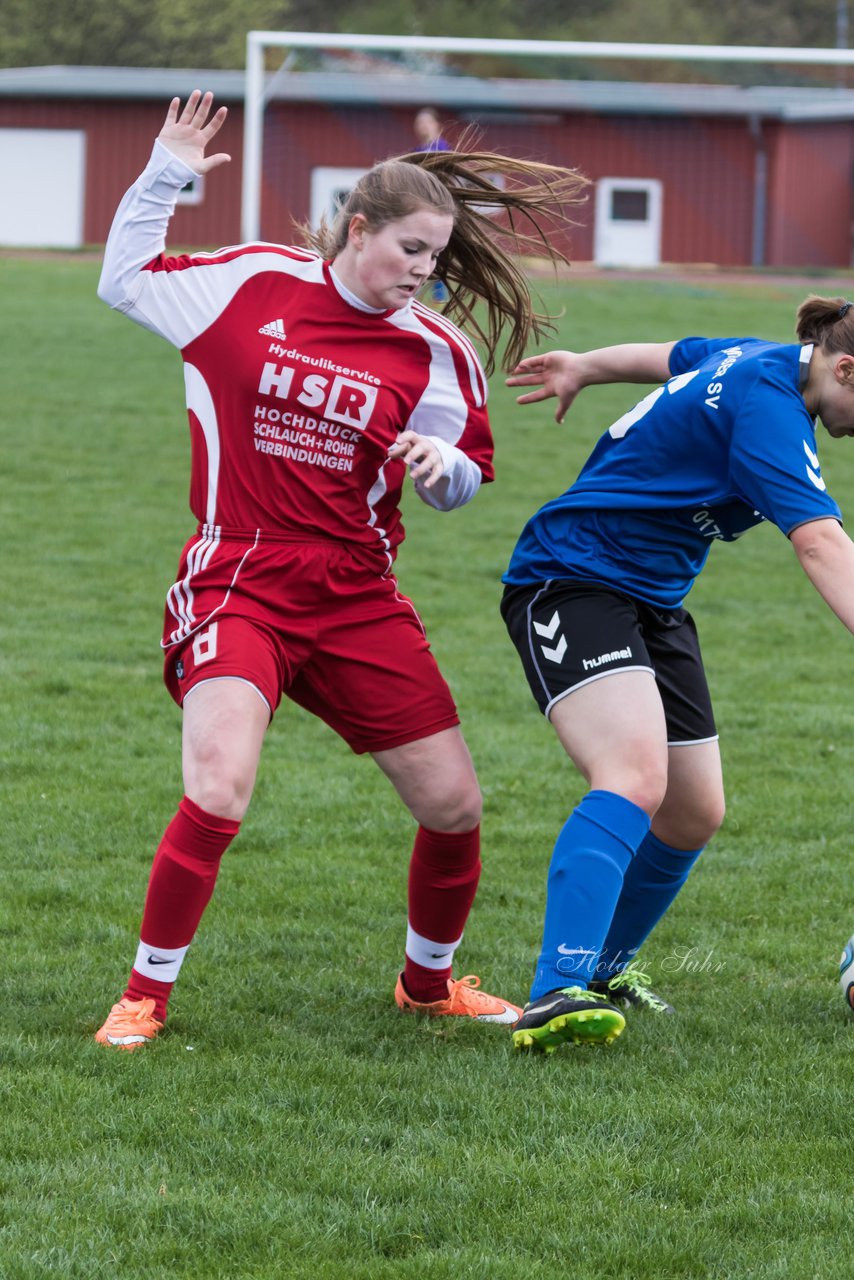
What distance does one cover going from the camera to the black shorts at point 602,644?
13.1 feet

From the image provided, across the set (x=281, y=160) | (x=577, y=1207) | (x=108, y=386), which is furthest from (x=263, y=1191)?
(x=281, y=160)

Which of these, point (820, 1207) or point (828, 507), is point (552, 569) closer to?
point (828, 507)

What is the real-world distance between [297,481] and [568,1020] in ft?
4.69

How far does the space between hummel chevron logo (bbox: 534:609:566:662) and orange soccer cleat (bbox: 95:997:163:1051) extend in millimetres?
1269

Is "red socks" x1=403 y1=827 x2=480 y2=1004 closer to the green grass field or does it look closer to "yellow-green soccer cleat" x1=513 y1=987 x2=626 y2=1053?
the green grass field

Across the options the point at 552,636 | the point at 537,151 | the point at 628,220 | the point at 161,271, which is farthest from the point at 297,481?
the point at 628,220

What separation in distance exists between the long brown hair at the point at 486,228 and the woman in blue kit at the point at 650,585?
34 cm

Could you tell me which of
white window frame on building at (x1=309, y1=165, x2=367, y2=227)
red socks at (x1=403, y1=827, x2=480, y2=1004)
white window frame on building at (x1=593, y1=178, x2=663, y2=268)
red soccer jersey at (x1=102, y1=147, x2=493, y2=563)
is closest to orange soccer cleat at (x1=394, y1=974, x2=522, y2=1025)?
red socks at (x1=403, y1=827, x2=480, y2=1004)

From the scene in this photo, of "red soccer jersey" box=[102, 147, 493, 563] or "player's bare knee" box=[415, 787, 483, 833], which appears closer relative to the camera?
"red soccer jersey" box=[102, 147, 493, 563]

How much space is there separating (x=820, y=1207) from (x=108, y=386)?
14.7 m

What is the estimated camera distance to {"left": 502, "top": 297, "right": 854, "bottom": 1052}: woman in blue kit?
3.75 meters

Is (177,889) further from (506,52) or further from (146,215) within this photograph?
(506,52)

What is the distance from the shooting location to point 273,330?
409cm

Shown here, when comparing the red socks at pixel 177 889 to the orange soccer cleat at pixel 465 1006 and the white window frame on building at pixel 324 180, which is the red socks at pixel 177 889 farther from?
the white window frame on building at pixel 324 180
